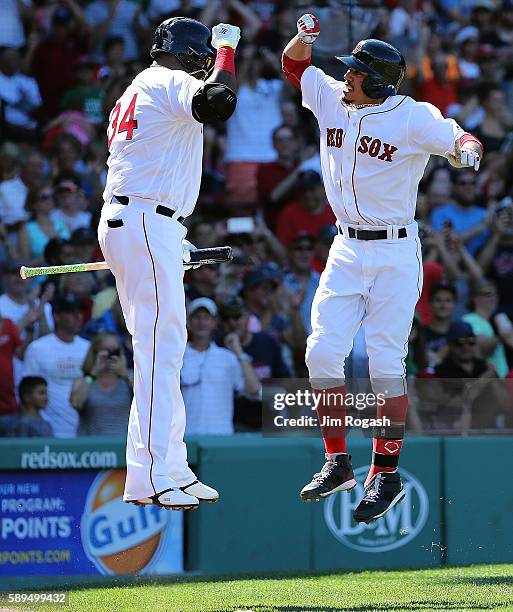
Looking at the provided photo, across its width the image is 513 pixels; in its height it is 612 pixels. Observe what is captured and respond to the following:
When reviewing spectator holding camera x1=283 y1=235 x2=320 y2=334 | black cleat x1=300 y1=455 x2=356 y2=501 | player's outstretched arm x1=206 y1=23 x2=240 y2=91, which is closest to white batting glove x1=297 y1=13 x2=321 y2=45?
player's outstretched arm x1=206 y1=23 x2=240 y2=91

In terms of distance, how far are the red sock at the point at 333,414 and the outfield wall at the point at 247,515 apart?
2.10 meters

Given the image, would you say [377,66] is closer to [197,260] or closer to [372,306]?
[372,306]

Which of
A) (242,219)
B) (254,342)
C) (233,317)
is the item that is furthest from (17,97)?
(254,342)

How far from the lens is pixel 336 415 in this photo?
276 inches

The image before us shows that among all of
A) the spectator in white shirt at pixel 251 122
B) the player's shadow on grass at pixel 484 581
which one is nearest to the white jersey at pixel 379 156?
the player's shadow on grass at pixel 484 581

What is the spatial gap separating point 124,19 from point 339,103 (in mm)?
5942

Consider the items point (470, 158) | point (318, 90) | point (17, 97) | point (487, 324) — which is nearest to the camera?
point (470, 158)

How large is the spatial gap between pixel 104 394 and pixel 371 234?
128 inches

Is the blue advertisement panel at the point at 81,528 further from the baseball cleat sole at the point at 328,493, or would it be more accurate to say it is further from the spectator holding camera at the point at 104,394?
the baseball cleat sole at the point at 328,493

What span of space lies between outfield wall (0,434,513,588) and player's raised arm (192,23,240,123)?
3.30m

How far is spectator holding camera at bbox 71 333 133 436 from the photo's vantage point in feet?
30.9

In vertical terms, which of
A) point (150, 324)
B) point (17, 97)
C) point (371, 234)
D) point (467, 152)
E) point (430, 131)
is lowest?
point (150, 324)

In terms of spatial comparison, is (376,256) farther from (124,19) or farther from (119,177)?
(124,19)

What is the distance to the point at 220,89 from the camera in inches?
245
